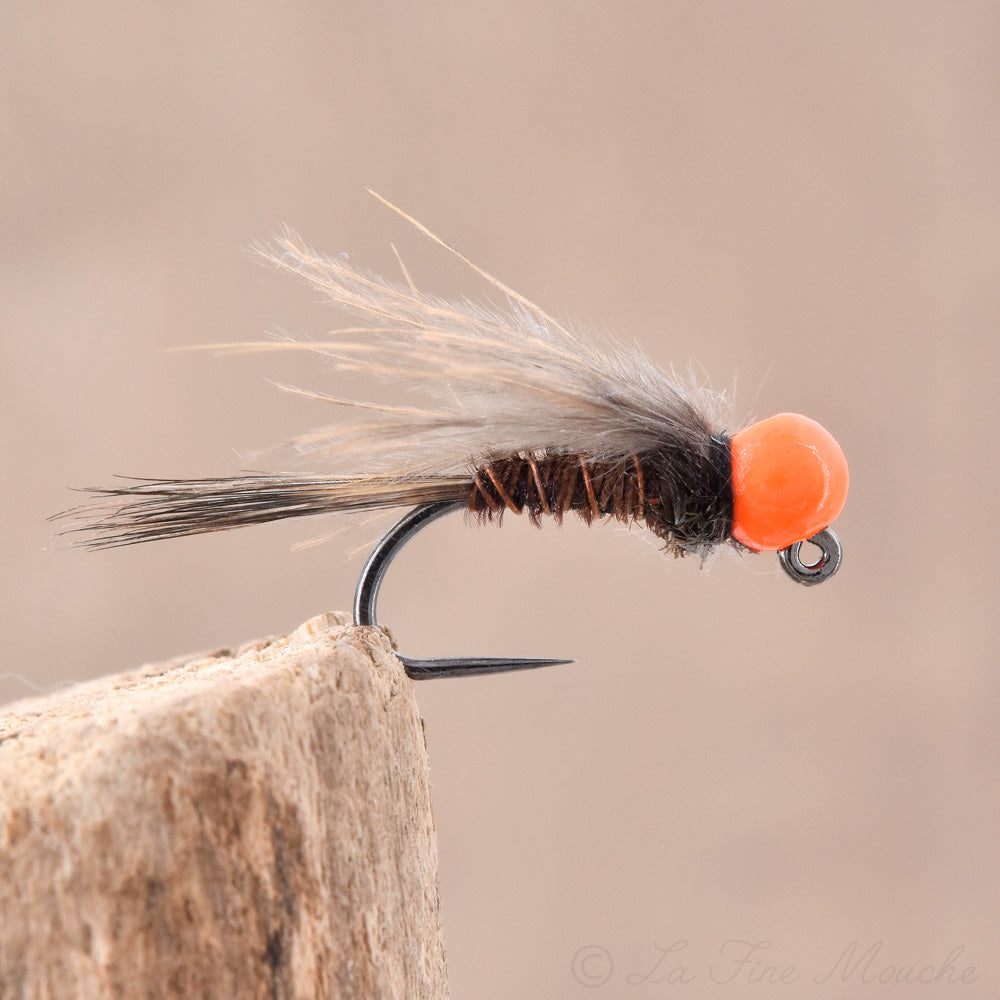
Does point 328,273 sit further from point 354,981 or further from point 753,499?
point 354,981

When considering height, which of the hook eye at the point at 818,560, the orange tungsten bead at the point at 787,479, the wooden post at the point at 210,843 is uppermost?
the orange tungsten bead at the point at 787,479

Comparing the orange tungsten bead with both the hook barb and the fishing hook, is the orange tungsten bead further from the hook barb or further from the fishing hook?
the hook barb

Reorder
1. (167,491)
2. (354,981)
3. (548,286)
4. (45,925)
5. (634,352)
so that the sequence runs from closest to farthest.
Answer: (45,925) < (354,981) < (167,491) < (634,352) < (548,286)

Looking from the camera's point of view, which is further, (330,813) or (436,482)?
(436,482)

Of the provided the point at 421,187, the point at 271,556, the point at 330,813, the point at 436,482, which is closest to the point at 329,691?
the point at 330,813

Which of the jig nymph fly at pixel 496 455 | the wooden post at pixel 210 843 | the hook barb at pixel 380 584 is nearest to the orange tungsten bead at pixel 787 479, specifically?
the jig nymph fly at pixel 496 455

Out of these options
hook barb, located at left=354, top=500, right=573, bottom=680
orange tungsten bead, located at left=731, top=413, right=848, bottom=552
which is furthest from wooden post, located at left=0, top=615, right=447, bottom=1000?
orange tungsten bead, located at left=731, top=413, right=848, bottom=552

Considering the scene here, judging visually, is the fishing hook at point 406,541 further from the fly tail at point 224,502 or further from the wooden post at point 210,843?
the wooden post at point 210,843

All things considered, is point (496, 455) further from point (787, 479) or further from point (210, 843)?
point (210, 843)
